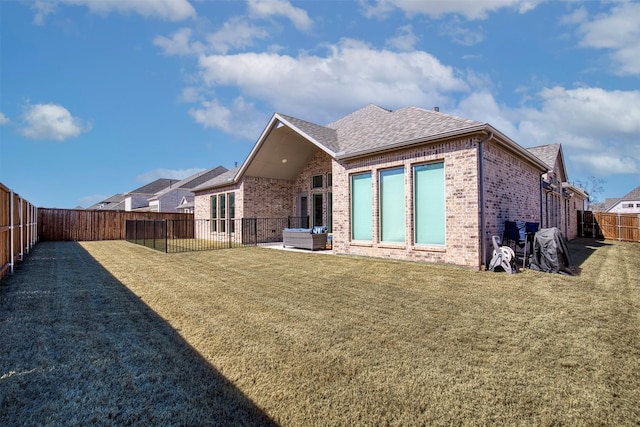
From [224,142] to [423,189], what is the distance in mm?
21604

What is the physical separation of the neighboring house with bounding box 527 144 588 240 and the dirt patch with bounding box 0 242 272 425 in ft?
46.3

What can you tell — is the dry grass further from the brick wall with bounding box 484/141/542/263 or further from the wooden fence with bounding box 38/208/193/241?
the wooden fence with bounding box 38/208/193/241

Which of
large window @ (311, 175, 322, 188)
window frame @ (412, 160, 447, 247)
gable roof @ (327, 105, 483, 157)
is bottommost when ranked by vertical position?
window frame @ (412, 160, 447, 247)

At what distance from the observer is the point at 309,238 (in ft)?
39.0

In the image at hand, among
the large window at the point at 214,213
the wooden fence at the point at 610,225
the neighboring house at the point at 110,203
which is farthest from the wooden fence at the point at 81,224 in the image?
the neighboring house at the point at 110,203

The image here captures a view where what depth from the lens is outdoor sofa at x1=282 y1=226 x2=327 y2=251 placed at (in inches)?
468

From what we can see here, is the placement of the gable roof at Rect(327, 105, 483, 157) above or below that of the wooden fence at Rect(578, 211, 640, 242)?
above

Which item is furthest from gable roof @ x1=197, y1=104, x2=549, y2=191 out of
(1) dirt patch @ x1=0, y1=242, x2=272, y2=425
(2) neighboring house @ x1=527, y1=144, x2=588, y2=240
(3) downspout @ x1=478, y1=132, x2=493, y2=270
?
(1) dirt patch @ x1=0, y1=242, x2=272, y2=425

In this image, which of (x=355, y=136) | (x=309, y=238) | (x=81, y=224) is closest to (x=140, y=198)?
(x=81, y=224)

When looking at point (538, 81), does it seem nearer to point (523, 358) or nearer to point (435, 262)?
point (435, 262)

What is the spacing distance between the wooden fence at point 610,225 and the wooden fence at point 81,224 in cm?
3114

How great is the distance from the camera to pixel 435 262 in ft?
26.0

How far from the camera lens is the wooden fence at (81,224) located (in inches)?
733

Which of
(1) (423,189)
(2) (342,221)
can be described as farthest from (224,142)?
(1) (423,189)
